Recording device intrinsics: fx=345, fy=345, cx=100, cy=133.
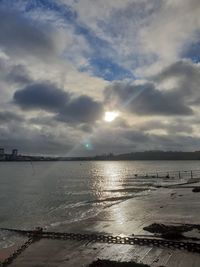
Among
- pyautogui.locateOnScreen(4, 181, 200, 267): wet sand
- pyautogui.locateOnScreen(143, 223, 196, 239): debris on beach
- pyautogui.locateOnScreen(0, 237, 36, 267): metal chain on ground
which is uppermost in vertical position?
pyautogui.locateOnScreen(143, 223, 196, 239): debris on beach

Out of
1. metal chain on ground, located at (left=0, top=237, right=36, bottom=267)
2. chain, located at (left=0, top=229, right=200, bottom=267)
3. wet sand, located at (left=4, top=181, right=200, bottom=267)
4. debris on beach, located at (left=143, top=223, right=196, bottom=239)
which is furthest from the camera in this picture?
debris on beach, located at (left=143, top=223, right=196, bottom=239)

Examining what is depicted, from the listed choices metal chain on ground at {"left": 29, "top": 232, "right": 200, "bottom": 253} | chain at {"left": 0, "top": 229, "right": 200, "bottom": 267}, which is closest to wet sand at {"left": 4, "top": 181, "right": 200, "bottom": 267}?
chain at {"left": 0, "top": 229, "right": 200, "bottom": 267}

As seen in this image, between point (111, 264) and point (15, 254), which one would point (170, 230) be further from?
point (15, 254)

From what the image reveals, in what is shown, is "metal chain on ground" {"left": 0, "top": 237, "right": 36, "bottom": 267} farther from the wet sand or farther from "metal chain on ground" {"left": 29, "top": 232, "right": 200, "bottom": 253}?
"metal chain on ground" {"left": 29, "top": 232, "right": 200, "bottom": 253}

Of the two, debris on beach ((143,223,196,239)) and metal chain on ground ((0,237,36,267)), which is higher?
debris on beach ((143,223,196,239))

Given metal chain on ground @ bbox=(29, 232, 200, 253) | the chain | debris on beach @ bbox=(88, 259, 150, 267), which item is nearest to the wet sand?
Answer: debris on beach @ bbox=(88, 259, 150, 267)

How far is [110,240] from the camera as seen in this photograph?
61.0 ft

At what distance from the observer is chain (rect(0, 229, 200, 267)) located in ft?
52.5

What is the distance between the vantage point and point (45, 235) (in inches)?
845

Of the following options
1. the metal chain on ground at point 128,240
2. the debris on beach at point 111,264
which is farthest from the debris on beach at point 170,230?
the debris on beach at point 111,264

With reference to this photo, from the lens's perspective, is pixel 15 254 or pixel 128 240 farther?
pixel 128 240

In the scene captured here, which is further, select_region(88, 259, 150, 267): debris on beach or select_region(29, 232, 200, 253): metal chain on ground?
select_region(29, 232, 200, 253): metal chain on ground

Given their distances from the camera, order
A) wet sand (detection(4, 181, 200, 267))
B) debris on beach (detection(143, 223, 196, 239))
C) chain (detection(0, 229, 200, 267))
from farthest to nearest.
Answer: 1. debris on beach (detection(143, 223, 196, 239))
2. chain (detection(0, 229, 200, 267))
3. wet sand (detection(4, 181, 200, 267))

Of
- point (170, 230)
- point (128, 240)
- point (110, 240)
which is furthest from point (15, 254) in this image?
point (170, 230)
